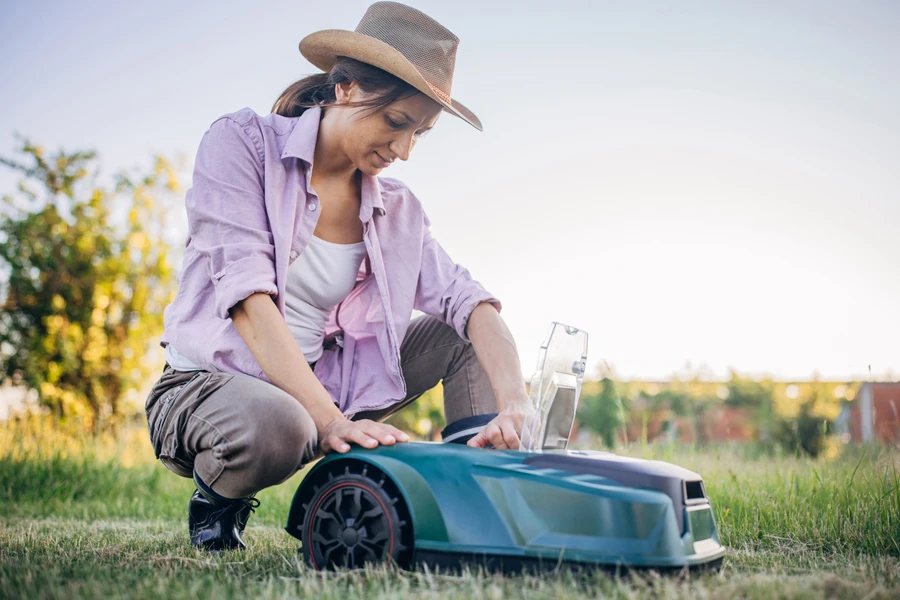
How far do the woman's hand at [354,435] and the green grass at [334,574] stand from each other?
291 mm

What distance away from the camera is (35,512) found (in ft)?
11.6

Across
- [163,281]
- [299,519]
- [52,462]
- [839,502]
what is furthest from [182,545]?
[163,281]

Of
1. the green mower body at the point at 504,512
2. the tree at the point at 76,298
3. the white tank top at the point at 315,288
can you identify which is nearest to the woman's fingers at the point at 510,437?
the green mower body at the point at 504,512

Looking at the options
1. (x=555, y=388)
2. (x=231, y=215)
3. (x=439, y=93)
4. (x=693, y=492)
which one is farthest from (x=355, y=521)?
(x=439, y=93)

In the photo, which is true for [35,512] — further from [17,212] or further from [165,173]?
[165,173]

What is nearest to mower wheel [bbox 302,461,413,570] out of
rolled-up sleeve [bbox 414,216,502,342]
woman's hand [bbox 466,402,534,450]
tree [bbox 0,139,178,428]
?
woman's hand [bbox 466,402,534,450]

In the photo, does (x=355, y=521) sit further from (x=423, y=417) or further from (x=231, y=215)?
(x=423, y=417)

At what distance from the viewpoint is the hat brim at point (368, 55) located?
2143mm

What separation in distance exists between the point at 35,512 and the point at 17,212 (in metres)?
5.87

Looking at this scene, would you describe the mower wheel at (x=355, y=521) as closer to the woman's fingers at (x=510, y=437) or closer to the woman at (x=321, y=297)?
the woman at (x=321, y=297)

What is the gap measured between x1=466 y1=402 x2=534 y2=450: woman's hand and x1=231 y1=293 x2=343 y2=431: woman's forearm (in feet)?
1.26

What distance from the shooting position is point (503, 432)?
203 centimetres

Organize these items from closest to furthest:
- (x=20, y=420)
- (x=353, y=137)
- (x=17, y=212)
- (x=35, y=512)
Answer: (x=353, y=137) < (x=35, y=512) < (x=20, y=420) < (x=17, y=212)

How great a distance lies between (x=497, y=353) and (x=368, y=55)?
0.95 m
